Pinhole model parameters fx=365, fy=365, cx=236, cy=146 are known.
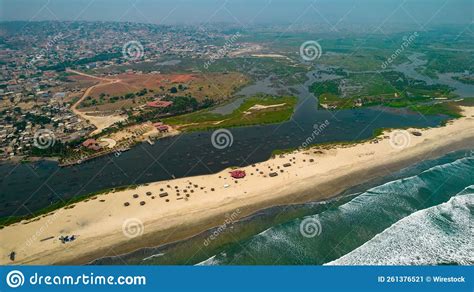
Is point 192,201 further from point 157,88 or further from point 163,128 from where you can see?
point 157,88

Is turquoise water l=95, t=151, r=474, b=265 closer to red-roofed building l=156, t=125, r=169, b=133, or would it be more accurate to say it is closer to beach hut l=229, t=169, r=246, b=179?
beach hut l=229, t=169, r=246, b=179

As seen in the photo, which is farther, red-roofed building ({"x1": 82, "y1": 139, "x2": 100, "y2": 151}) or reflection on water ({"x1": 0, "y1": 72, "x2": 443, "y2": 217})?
red-roofed building ({"x1": 82, "y1": 139, "x2": 100, "y2": 151})

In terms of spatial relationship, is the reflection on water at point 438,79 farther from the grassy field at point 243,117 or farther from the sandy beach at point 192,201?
the grassy field at point 243,117

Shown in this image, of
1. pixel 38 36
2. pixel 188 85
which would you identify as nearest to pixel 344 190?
pixel 188 85

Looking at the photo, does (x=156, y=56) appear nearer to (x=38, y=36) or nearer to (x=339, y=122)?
(x=38, y=36)

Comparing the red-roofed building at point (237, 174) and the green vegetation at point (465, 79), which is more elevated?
the green vegetation at point (465, 79)

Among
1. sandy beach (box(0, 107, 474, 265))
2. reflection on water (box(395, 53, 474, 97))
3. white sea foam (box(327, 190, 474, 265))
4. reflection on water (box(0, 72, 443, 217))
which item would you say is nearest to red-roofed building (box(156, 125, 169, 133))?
reflection on water (box(0, 72, 443, 217))

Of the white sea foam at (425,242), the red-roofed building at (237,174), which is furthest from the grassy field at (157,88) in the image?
the white sea foam at (425,242)
